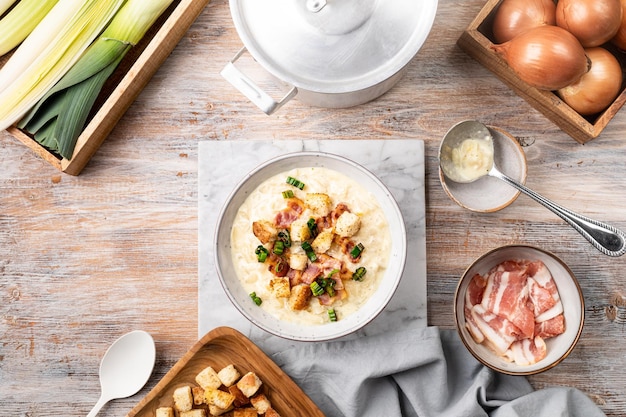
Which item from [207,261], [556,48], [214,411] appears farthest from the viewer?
[207,261]

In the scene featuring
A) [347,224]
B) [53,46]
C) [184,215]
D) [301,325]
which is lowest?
[301,325]

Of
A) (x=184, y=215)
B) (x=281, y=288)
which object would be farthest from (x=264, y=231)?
(x=184, y=215)

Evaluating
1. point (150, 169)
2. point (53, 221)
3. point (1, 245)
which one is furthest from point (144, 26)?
point (1, 245)

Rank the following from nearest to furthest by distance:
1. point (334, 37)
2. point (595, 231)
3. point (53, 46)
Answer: point (334, 37) → point (595, 231) → point (53, 46)

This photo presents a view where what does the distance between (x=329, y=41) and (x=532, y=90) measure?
824 mm

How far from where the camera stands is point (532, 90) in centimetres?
232

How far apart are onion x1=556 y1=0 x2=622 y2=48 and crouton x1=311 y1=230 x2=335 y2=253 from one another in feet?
3.74

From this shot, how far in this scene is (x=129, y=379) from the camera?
2398 mm

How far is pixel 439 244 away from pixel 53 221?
1570 mm

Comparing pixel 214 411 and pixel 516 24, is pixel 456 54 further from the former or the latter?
pixel 214 411

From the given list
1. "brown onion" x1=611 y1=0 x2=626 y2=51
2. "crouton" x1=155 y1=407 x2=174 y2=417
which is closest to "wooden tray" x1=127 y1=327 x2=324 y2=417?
"crouton" x1=155 y1=407 x2=174 y2=417

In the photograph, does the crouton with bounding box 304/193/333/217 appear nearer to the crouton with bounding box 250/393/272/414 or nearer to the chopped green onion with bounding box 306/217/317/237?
the chopped green onion with bounding box 306/217/317/237

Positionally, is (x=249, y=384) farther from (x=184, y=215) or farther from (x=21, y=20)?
(x=21, y=20)

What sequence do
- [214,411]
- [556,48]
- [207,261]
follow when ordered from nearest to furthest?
1. [556,48]
2. [214,411]
3. [207,261]
